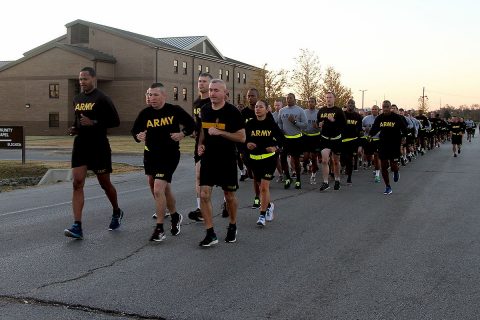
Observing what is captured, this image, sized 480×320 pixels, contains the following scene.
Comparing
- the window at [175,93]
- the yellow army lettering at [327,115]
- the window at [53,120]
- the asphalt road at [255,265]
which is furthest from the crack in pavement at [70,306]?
the window at [175,93]

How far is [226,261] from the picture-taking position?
593cm

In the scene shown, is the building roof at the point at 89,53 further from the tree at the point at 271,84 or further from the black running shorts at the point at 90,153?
the black running shorts at the point at 90,153

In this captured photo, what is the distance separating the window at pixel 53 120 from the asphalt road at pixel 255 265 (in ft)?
142

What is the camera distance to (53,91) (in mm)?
50906

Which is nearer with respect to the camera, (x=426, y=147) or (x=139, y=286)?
(x=139, y=286)

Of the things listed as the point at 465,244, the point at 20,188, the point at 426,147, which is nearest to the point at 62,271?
the point at 465,244

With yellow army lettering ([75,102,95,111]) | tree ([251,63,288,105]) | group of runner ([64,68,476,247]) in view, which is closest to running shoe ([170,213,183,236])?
group of runner ([64,68,476,247])

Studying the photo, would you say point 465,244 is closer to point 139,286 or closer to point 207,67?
point 139,286

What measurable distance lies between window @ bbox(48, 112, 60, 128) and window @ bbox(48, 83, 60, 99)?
156cm

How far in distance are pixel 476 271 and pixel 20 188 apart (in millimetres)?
11474

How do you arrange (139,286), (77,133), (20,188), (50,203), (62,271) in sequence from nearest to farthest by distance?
(139,286) → (62,271) → (77,133) → (50,203) → (20,188)

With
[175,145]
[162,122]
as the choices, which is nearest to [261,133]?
[175,145]

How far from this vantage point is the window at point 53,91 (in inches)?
1993

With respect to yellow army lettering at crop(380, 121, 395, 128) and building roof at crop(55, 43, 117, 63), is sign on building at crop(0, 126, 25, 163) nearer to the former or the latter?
yellow army lettering at crop(380, 121, 395, 128)
